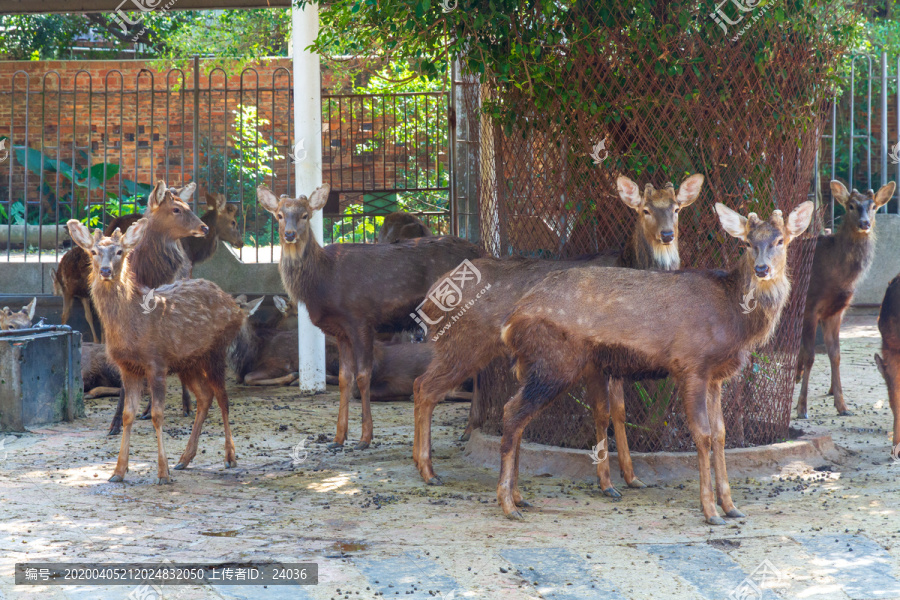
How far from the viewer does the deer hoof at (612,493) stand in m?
6.25

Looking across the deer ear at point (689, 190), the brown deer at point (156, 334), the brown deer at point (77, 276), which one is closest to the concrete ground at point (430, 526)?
the brown deer at point (156, 334)

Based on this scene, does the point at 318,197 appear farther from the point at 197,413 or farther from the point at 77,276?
the point at 77,276

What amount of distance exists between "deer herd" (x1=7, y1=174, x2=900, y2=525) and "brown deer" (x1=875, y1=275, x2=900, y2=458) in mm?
10

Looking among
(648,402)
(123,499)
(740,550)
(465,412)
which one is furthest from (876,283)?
(123,499)

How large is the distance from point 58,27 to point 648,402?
16.9 metres

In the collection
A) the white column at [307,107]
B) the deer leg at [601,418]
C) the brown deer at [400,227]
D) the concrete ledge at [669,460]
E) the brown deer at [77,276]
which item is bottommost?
the concrete ledge at [669,460]

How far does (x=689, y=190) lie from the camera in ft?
20.9

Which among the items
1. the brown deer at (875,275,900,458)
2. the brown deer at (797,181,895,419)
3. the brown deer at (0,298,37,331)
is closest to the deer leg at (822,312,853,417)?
the brown deer at (797,181,895,419)

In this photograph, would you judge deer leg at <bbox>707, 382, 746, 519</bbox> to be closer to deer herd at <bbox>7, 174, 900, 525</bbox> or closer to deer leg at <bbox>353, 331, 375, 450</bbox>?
deer herd at <bbox>7, 174, 900, 525</bbox>

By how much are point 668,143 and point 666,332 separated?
1.51 meters

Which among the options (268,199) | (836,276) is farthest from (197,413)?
(836,276)

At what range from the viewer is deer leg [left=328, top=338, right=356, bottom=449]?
7.96m

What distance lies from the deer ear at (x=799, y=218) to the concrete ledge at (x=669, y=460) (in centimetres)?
163

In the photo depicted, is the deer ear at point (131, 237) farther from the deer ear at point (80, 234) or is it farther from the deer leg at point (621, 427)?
the deer leg at point (621, 427)
